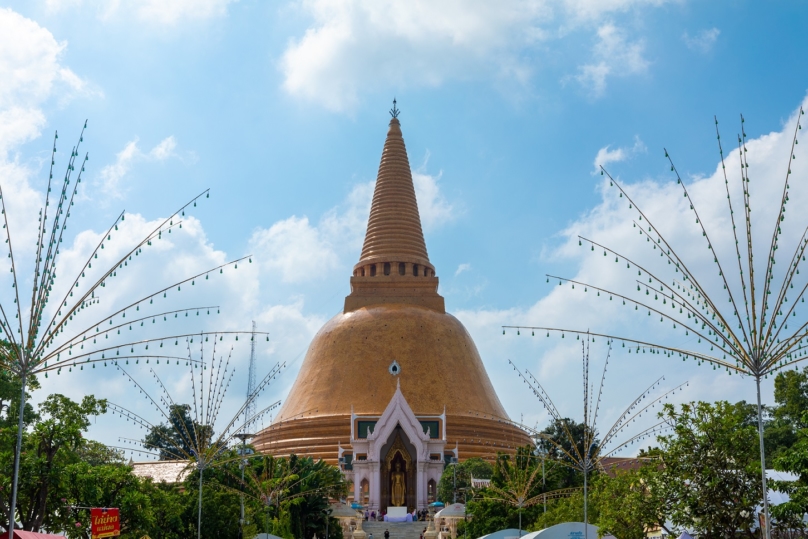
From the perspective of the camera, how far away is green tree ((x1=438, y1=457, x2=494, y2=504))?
54.3 metres

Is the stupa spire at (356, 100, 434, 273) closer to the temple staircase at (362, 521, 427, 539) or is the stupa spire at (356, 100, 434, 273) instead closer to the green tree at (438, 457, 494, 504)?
the green tree at (438, 457, 494, 504)

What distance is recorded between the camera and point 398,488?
59844 millimetres

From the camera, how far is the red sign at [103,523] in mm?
20266

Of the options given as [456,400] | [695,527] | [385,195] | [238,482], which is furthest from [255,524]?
[385,195]

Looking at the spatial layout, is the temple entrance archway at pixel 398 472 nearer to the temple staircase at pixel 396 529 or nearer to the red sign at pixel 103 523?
the temple staircase at pixel 396 529

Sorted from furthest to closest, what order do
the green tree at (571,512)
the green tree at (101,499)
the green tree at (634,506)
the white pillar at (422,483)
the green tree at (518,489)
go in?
the white pillar at (422,483), the green tree at (518,489), the green tree at (571,512), the green tree at (101,499), the green tree at (634,506)

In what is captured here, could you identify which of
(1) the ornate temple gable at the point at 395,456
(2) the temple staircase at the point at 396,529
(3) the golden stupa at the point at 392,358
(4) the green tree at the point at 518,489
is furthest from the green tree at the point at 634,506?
(3) the golden stupa at the point at 392,358

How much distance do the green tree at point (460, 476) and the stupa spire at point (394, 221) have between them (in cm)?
2266

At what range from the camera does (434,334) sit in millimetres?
71250

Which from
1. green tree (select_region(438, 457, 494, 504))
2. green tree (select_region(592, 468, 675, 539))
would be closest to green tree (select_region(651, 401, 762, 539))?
green tree (select_region(592, 468, 675, 539))

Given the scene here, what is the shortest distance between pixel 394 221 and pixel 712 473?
51.0m

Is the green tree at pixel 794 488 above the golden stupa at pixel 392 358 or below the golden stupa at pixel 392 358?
below

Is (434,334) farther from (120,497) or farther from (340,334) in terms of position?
(120,497)

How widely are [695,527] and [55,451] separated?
17.8 metres
